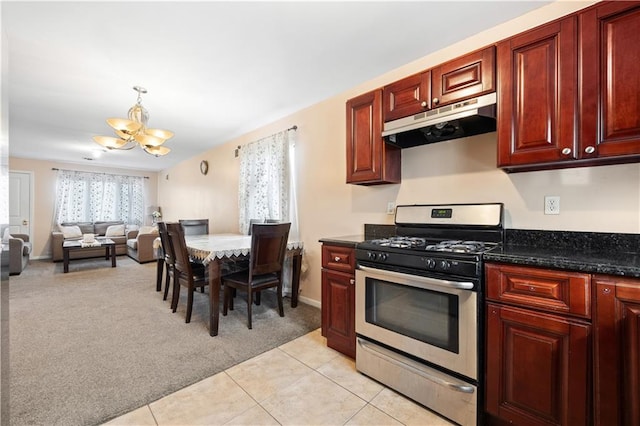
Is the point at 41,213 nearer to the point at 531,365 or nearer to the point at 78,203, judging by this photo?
the point at 78,203

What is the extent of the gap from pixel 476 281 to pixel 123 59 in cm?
307

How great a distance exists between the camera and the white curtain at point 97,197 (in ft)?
22.8

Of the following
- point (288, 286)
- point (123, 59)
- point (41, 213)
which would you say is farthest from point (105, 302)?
point (41, 213)

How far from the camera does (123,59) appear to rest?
2350 millimetres

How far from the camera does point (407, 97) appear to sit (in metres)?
2.05

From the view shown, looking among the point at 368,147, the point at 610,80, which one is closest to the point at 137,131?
the point at 368,147

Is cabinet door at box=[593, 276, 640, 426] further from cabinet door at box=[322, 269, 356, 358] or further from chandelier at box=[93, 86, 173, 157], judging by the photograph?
chandelier at box=[93, 86, 173, 157]

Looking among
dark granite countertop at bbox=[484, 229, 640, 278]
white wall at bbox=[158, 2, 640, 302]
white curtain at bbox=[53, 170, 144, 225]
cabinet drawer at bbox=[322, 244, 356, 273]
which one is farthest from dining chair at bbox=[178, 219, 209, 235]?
white curtain at bbox=[53, 170, 144, 225]

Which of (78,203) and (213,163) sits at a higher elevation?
(213,163)

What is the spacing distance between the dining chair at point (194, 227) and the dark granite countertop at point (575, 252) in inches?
164

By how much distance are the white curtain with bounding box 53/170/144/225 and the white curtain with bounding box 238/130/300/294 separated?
5240 mm

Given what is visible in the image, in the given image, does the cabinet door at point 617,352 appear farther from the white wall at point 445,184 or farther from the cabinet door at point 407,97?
the cabinet door at point 407,97

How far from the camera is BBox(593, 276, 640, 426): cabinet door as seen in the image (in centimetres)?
108

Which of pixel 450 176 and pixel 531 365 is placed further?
pixel 450 176
